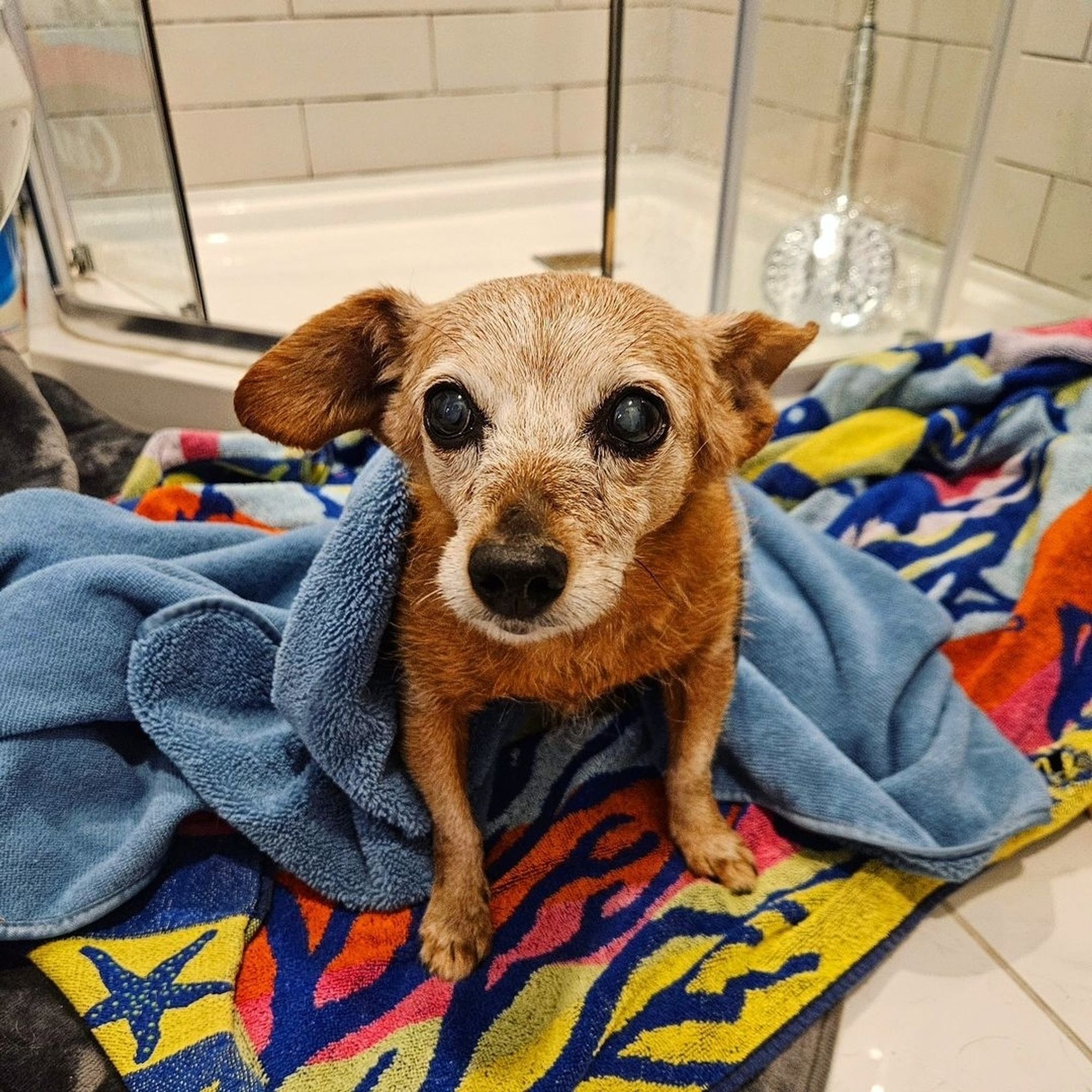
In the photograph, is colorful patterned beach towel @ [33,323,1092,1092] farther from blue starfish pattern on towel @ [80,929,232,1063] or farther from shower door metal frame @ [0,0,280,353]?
shower door metal frame @ [0,0,280,353]

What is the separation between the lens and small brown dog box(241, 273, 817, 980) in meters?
0.64

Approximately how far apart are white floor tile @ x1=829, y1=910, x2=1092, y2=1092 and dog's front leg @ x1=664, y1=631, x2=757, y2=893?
0.52 ft

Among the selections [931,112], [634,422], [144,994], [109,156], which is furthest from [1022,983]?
[109,156]

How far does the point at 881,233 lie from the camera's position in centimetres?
187

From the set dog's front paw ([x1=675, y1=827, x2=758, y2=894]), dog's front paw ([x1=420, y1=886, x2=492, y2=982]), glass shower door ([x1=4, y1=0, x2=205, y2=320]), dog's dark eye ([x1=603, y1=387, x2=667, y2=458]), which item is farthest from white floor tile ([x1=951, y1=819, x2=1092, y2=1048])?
glass shower door ([x1=4, y1=0, x2=205, y2=320])

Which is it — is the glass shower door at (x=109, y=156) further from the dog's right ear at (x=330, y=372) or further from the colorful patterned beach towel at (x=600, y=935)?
the dog's right ear at (x=330, y=372)

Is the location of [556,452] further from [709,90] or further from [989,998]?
[709,90]

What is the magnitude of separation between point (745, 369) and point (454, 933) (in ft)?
1.91

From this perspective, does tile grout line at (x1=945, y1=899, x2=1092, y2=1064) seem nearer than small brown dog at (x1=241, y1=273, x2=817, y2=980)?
No

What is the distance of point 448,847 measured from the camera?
0.86 m

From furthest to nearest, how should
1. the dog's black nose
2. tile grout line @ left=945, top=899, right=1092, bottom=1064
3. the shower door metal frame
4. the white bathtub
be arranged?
the white bathtub → the shower door metal frame → tile grout line @ left=945, top=899, right=1092, bottom=1064 → the dog's black nose

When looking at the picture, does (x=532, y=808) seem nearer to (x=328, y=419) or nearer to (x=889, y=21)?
(x=328, y=419)

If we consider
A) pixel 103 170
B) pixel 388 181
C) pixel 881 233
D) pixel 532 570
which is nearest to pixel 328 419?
pixel 532 570

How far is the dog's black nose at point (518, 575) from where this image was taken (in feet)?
1.96
